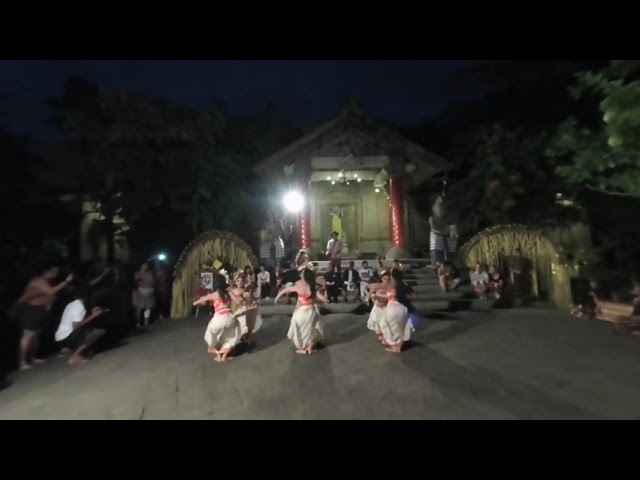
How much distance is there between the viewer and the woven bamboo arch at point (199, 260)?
11.5 m

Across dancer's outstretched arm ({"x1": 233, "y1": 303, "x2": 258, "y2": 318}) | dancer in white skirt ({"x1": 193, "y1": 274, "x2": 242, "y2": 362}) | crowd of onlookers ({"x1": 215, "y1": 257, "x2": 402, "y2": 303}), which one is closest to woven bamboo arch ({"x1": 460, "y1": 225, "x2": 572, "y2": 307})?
crowd of onlookers ({"x1": 215, "y1": 257, "x2": 402, "y2": 303})

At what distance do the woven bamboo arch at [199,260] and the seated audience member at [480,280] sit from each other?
647 cm

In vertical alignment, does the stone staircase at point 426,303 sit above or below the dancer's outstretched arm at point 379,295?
below

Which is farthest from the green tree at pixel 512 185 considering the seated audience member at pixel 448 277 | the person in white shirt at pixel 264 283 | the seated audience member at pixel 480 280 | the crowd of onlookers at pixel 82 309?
the crowd of onlookers at pixel 82 309

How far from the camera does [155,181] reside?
13.8m

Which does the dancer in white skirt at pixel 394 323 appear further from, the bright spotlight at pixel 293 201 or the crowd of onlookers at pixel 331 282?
the bright spotlight at pixel 293 201

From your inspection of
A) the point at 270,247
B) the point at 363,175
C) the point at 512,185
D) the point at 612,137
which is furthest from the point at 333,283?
the point at 512,185

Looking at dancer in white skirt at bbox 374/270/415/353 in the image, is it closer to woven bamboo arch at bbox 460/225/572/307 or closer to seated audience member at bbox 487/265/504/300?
seated audience member at bbox 487/265/504/300

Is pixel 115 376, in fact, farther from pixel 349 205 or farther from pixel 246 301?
pixel 349 205

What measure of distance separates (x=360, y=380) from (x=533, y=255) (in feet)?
27.0

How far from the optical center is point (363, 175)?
17484 millimetres

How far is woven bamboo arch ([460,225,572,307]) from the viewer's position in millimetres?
11492

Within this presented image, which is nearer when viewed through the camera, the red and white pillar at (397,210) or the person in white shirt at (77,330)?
the person in white shirt at (77,330)

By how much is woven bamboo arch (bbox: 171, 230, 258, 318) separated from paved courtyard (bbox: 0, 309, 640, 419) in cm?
211
